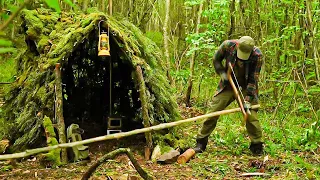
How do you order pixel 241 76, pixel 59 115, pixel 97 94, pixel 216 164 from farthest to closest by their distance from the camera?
1. pixel 97 94
2. pixel 241 76
3. pixel 216 164
4. pixel 59 115

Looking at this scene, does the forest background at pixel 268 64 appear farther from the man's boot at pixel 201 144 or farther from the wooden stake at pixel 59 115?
the wooden stake at pixel 59 115

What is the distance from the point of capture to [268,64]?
37.9 ft

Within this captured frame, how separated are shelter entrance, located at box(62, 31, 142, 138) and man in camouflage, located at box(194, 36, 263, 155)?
1443mm

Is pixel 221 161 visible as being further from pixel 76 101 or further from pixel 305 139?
pixel 76 101

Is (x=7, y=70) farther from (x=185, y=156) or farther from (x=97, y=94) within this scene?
(x=185, y=156)

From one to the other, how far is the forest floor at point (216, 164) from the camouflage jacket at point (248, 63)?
91 centimetres

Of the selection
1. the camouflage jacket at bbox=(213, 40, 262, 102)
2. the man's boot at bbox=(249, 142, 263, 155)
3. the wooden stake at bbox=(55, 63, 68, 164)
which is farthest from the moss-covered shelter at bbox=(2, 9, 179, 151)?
the man's boot at bbox=(249, 142, 263, 155)

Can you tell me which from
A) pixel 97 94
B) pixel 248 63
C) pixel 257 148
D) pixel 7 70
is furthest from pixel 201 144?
pixel 7 70

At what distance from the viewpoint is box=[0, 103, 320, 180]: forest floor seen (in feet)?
16.4

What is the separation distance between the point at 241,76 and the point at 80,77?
2.88 meters

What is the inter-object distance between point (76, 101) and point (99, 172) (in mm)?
2785

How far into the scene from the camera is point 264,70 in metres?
10.9

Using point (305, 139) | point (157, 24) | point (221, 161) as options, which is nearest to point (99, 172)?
point (221, 161)

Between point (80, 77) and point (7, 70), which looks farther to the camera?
point (7, 70)
